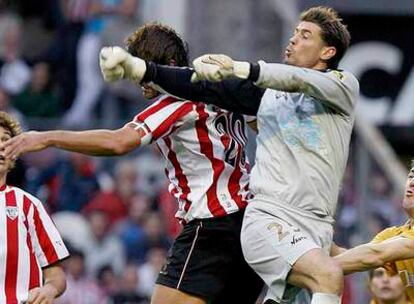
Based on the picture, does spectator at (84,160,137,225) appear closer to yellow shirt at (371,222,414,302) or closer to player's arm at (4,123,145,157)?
yellow shirt at (371,222,414,302)

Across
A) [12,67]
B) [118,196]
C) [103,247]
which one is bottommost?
[103,247]

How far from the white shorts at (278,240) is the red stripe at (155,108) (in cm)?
64

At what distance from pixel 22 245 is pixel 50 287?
25 centimetres

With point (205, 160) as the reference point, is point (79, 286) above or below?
below

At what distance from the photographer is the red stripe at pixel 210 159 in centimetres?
861

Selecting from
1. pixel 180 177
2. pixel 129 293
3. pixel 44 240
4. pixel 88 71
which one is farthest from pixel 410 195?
pixel 88 71

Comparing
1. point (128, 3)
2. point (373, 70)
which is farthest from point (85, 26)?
point (373, 70)

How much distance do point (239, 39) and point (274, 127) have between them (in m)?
8.26

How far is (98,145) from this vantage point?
8133mm

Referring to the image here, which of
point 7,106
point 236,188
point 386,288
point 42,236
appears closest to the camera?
point 42,236

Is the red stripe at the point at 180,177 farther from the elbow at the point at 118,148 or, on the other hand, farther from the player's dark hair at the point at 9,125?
the player's dark hair at the point at 9,125

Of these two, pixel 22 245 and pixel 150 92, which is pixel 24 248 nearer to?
pixel 22 245

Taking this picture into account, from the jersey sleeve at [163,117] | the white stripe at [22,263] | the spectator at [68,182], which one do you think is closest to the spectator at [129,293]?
the spectator at [68,182]

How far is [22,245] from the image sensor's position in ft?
27.9
